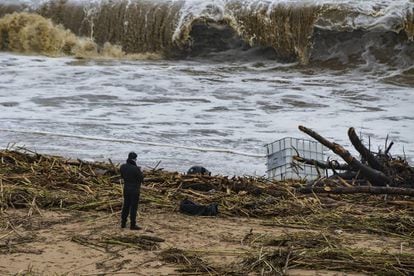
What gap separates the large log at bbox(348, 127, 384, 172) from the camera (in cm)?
740

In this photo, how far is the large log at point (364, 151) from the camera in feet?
24.3

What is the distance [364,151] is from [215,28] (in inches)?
954

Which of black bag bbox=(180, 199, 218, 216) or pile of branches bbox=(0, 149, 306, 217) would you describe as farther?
pile of branches bbox=(0, 149, 306, 217)

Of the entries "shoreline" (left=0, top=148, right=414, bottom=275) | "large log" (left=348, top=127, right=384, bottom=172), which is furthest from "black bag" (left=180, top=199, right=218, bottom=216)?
"large log" (left=348, top=127, right=384, bottom=172)

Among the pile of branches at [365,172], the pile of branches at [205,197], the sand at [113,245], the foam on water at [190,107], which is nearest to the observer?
the sand at [113,245]

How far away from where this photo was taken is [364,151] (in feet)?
24.2

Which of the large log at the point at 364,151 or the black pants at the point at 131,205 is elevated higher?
the large log at the point at 364,151

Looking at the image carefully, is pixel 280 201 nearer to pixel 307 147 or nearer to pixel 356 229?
pixel 356 229

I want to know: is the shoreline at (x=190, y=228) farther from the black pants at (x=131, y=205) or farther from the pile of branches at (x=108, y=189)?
the black pants at (x=131, y=205)

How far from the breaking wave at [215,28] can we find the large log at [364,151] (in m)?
20.8

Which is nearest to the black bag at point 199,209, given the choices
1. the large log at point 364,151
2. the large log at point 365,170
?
the large log at point 365,170

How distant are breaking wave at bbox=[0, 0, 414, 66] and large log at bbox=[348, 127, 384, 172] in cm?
2080

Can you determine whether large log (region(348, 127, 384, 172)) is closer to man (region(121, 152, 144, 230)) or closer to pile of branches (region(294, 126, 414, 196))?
pile of branches (region(294, 126, 414, 196))

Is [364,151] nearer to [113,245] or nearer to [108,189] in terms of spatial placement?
[108,189]
